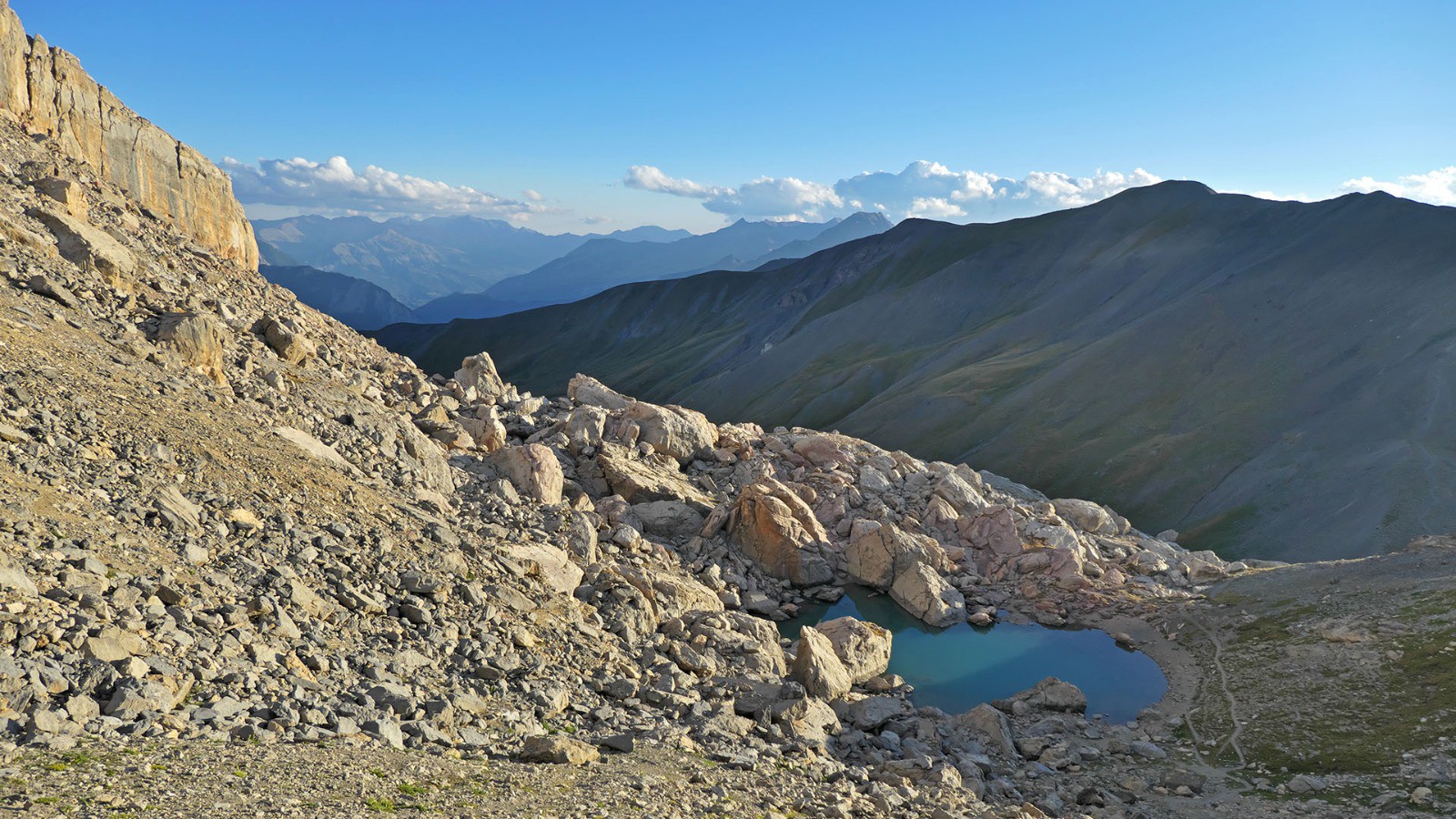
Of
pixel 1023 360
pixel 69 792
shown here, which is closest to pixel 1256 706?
pixel 69 792

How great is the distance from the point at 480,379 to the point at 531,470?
1331 cm

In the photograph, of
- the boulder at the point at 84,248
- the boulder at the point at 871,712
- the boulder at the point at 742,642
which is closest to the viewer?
the boulder at the point at 871,712

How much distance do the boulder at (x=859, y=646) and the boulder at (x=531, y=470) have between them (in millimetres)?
13079

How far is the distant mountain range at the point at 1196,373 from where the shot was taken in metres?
77.1

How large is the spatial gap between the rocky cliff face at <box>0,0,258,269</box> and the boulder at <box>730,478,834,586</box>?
29451 mm

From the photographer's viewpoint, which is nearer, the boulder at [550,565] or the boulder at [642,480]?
the boulder at [550,565]

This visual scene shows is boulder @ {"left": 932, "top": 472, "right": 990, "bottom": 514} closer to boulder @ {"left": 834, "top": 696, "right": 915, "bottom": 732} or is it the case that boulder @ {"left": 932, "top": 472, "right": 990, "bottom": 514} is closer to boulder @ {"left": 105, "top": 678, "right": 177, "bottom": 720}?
boulder @ {"left": 834, "top": 696, "right": 915, "bottom": 732}

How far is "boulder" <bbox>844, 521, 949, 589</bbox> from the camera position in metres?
47.1

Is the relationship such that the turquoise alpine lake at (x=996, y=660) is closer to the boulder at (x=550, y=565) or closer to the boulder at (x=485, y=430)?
the boulder at (x=550, y=565)

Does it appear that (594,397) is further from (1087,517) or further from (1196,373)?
(1196,373)

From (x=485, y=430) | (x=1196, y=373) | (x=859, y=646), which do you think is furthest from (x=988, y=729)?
(x=1196, y=373)

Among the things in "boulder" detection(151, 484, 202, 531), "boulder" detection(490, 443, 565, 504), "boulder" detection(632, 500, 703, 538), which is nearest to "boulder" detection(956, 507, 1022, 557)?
"boulder" detection(632, 500, 703, 538)

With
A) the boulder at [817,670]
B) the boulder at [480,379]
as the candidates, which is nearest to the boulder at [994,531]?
the boulder at [817,670]

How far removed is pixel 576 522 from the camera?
115 ft
